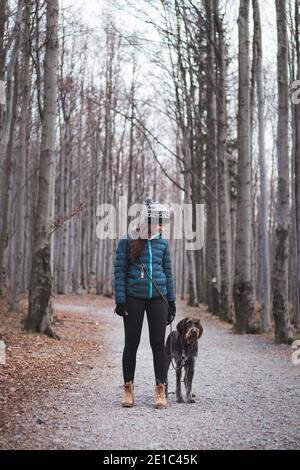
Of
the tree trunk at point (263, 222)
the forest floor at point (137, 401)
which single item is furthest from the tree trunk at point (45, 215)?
the tree trunk at point (263, 222)

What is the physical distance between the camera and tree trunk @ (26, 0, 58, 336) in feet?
35.3

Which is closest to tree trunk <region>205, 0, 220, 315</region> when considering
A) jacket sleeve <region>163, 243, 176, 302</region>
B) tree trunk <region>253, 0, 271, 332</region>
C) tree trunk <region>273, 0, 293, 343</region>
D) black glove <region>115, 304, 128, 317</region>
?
tree trunk <region>253, 0, 271, 332</region>

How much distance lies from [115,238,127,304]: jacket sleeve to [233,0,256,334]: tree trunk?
7.91 m

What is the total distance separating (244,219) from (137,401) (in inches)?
316

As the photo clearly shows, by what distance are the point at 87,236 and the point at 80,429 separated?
1236 inches

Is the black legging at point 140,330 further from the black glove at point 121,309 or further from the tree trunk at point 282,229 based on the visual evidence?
the tree trunk at point 282,229

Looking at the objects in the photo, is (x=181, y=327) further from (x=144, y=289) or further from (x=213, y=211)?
(x=213, y=211)

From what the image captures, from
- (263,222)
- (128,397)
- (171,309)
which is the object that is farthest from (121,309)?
(263,222)

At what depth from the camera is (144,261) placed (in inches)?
240

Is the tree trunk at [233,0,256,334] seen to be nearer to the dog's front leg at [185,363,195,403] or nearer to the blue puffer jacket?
the dog's front leg at [185,363,195,403]

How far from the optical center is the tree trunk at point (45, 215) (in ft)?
35.3

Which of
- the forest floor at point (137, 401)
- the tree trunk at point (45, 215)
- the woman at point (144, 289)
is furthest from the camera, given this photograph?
the tree trunk at point (45, 215)

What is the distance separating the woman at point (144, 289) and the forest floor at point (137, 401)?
1.54ft
